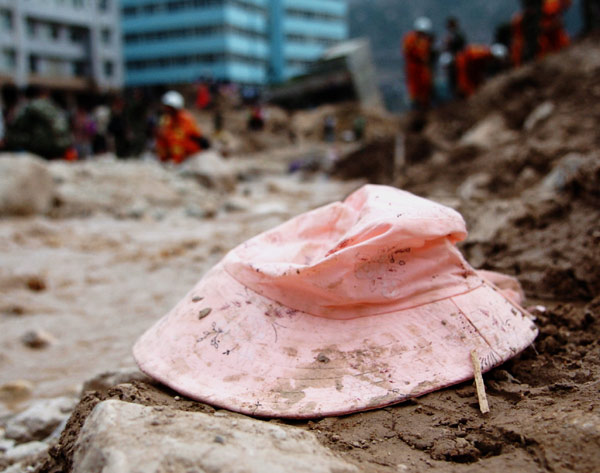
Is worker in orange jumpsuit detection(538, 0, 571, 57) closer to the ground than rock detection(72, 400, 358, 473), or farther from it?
farther from it

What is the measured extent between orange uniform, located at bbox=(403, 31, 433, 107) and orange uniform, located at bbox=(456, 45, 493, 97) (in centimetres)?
80

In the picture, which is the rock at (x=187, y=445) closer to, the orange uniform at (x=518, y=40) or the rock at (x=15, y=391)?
the rock at (x=15, y=391)

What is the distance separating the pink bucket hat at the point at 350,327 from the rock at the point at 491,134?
472 cm

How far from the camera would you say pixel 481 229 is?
3004 mm

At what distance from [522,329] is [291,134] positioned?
1544cm

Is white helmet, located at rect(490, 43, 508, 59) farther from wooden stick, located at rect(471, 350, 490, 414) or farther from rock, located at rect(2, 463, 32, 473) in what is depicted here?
rock, located at rect(2, 463, 32, 473)

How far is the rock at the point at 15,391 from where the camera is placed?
7.48 feet

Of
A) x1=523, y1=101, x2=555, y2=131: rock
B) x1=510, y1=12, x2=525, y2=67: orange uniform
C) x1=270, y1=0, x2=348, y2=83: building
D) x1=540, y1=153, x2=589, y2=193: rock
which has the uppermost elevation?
x1=270, y1=0, x2=348, y2=83: building

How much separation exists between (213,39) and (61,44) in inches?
392

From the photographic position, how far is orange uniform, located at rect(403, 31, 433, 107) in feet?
32.6

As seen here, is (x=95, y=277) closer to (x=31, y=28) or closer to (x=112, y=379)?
(x=112, y=379)

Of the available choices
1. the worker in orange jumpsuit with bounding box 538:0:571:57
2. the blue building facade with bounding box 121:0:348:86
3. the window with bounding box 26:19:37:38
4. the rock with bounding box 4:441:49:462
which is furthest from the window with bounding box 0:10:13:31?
the rock with bounding box 4:441:49:462

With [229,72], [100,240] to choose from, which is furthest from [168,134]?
[229,72]

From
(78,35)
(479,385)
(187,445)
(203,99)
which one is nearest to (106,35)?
(78,35)
